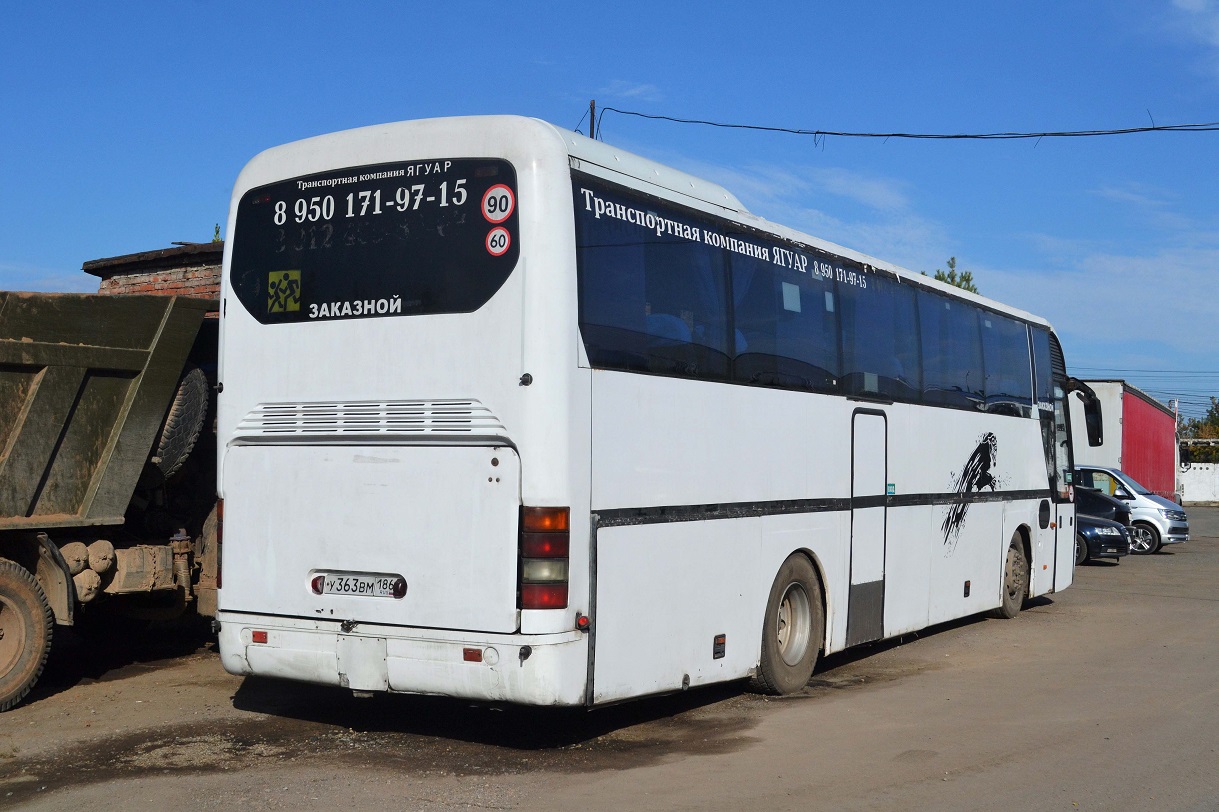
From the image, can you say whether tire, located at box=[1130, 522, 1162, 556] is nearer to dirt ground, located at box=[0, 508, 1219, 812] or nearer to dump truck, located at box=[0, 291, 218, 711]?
dirt ground, located at box=[0, 508, 1219, 812]

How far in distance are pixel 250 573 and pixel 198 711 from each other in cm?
143

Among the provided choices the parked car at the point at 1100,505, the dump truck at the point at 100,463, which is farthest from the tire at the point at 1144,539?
the dump truck at the point at 100,463

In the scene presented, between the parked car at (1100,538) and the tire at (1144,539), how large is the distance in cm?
331

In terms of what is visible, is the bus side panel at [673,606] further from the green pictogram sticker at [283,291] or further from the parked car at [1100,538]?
the parked car at [1100,538]

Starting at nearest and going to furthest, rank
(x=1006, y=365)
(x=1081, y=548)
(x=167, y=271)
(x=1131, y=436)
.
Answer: (x=167, y=271)
(x=1006, y=365)
(x=1081, y=548)
(x=1131, y=436)

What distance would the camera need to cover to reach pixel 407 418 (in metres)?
7.33

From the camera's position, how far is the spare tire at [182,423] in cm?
951

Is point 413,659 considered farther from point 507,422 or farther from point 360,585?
point 507,422

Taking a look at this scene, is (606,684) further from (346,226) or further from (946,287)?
(946,287)

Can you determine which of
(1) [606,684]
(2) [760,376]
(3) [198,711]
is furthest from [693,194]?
(3) [198,711]

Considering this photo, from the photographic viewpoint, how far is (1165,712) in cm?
902

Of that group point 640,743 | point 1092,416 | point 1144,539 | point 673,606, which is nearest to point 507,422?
point 673,606

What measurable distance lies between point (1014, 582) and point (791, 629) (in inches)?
239

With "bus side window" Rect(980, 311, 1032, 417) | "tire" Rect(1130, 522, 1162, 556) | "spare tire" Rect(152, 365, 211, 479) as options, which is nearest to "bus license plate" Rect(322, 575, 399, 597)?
"spare tire" Rect(152, 365, 211, 479)
